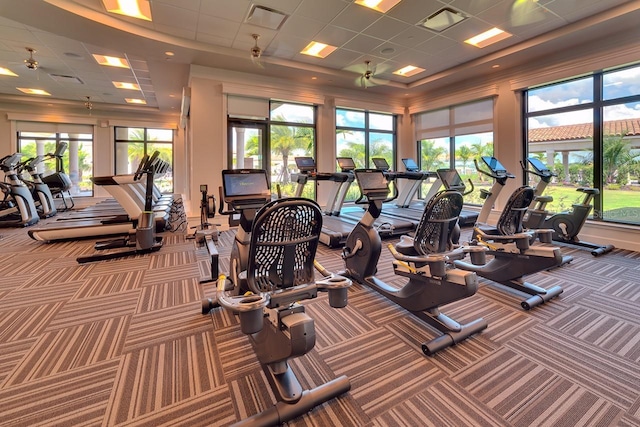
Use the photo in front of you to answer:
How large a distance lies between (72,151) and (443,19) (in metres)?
11.8

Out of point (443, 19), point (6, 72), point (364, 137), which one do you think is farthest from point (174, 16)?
point (6, 72)

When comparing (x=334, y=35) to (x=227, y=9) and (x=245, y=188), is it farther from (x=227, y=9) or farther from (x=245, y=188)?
(x=245, y=188)

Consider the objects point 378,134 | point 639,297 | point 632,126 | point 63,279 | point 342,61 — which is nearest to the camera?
point 639,297

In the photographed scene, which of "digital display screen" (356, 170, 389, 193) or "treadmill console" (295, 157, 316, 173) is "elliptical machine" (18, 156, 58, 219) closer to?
"treadmill console" (295, 157, 316, 173)

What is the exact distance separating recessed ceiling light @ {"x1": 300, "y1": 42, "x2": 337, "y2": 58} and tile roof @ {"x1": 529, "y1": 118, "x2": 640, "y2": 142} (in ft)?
14.1

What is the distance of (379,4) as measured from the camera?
4.00m

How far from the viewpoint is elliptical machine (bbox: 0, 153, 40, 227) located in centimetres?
594

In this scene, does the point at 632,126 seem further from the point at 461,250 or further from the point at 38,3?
the point at 38,3

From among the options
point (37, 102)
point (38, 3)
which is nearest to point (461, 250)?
point (38, 3)

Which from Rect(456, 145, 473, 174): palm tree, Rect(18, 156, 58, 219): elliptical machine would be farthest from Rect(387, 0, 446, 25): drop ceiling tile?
Rect(18, 156, 58, 219): elliptical machine

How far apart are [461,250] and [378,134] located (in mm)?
6632

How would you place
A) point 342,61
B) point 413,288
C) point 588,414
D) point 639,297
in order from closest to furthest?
point 588,414, point 413,288, point 639,297, point 342,61

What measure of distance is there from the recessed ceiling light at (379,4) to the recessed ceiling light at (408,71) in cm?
242

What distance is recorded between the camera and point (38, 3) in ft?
12.2
